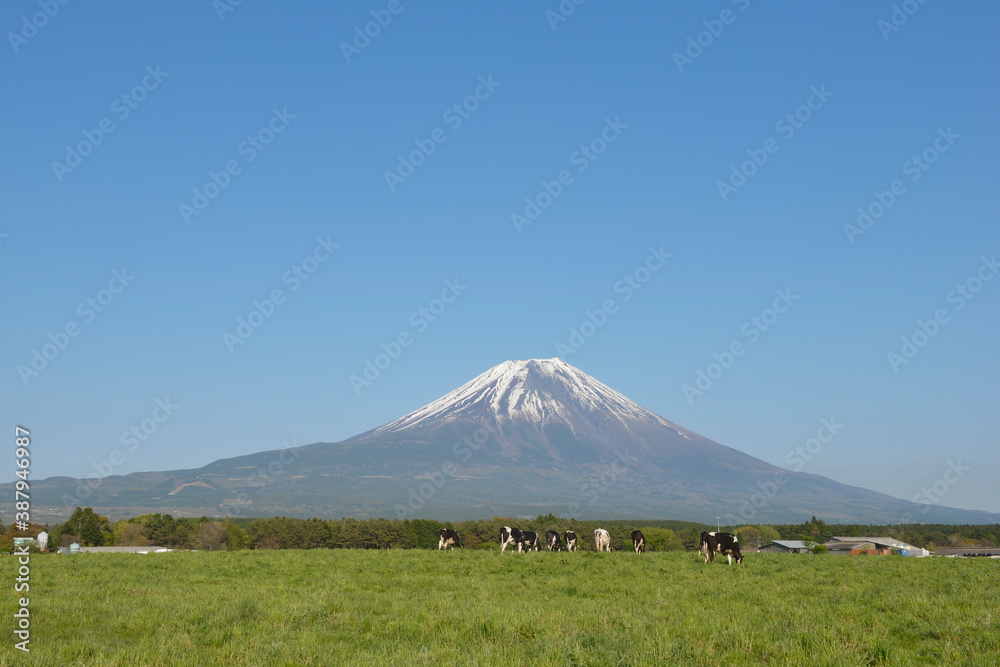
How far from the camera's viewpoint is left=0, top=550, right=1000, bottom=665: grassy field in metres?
9.07

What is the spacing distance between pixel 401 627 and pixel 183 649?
3.10m

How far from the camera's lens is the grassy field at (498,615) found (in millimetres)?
9070

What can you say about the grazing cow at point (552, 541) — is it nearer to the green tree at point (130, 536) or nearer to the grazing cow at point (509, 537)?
the grazing cow at point (509, 537)

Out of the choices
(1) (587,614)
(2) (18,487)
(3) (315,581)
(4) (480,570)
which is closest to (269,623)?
(2) (18,487)

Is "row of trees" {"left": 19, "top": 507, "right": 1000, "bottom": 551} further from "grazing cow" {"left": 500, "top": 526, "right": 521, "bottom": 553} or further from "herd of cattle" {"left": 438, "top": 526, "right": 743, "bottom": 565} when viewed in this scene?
"grazing cow" {"left": 500, "top": 526, "right": 521, "bottom": 553}

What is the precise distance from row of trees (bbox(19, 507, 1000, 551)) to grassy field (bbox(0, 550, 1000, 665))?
42646mm

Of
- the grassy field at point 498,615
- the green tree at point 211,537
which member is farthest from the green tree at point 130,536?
the grassy field at point 498,615

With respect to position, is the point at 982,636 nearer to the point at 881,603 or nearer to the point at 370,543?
the point at 881,603

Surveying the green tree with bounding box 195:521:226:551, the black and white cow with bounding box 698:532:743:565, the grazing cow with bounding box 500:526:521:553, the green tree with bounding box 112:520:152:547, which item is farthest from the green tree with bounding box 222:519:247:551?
the black and white cow with bounding box 698:532:743:565

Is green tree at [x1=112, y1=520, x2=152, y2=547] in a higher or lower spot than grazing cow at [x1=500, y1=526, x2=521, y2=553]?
lower

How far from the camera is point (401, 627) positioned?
11055 mm

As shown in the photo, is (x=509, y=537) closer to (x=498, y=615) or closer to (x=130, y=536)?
(x=498, y=615)

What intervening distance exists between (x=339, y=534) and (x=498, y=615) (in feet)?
245

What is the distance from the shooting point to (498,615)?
11586mm
